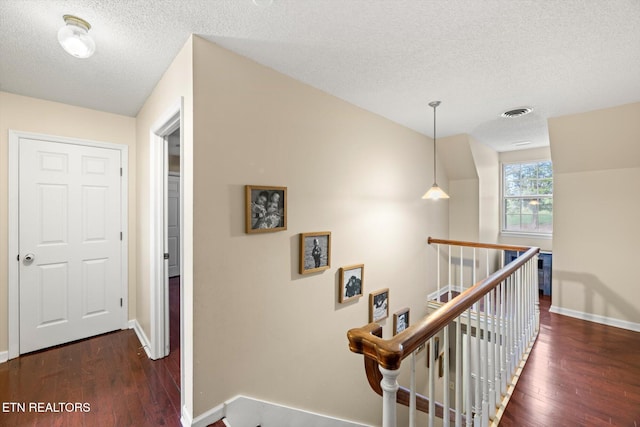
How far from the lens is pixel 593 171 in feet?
11.1

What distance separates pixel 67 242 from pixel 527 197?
21.1ft

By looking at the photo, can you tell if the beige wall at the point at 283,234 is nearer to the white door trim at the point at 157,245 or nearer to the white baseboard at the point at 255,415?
the white baseboard at the point at 255,415

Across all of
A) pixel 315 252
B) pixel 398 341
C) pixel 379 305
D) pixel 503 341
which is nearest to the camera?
pixel 398 341

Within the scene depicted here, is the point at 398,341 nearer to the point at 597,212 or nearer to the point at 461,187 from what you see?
the point at 597,212

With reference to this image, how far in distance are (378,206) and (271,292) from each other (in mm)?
1603

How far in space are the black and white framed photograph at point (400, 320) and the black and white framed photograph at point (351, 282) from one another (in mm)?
805

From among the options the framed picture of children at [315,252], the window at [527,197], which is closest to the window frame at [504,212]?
the window at [527,197]

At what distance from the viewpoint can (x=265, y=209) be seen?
2021 mm

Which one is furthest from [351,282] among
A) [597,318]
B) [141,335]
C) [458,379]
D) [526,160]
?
[526,160]

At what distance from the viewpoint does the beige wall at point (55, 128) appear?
245 cm

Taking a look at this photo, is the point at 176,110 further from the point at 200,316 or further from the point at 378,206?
the point at 378,206

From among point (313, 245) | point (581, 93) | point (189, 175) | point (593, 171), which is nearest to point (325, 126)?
point (313, 245)

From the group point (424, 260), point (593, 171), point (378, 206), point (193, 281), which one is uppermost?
point (593, 171)

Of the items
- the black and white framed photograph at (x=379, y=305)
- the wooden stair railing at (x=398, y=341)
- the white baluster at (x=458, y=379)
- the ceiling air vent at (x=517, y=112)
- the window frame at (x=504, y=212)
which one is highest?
the ceiling air vent at (x=517, y=112)
